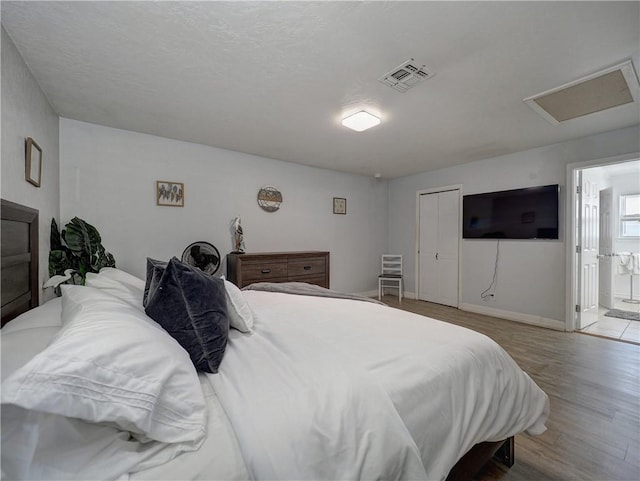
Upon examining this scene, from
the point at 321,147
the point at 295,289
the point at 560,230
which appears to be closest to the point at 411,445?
the point at 295,289

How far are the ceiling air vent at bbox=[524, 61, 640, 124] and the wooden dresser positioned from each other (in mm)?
3035

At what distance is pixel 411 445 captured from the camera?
0.84 metres

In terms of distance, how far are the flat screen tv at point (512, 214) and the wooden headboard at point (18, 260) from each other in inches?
198

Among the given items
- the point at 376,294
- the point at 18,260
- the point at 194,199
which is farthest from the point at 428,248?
the point at 18,260

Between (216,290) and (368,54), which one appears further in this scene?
(368,54)

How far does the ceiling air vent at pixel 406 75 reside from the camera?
1.89 m

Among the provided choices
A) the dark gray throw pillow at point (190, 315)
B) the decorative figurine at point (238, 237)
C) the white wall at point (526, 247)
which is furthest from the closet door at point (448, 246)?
the dark gray throw pillow at point (190, 315)

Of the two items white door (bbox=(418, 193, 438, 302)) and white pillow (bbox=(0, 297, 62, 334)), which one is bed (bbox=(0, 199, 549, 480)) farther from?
white door (bbox=(418, 193, 438, 302))

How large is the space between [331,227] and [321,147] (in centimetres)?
163

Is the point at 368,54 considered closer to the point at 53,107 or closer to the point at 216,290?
the point at 216,290

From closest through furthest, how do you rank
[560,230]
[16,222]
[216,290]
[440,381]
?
1. [440,381]
2. [216,290]
3. [16,222]
4. [560,230]

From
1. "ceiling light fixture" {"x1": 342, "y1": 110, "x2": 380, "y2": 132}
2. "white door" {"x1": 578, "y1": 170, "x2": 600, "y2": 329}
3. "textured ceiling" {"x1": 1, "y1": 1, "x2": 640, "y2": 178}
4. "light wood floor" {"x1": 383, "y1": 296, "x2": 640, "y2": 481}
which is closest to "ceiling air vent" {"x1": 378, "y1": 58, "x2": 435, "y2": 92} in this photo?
"textured ceiling" {"x1": 1, "y1": 1, "x2": 640, "y2": 178}

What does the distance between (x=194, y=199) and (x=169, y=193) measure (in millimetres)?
292

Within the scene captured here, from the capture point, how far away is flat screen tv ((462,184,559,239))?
3.55 metres
